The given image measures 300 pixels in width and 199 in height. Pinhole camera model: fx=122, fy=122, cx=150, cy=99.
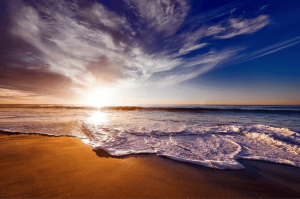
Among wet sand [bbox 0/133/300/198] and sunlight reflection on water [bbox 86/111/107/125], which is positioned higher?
sunlight reflection on water [bbox 86/111/107/125]

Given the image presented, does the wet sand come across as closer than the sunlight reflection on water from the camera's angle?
Yes

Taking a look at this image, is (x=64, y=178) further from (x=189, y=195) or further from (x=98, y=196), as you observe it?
(x=189, y=195)

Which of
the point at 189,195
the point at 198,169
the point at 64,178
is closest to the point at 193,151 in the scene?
the point at 198,169

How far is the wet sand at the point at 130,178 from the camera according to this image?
214cm

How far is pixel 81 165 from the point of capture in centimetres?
301

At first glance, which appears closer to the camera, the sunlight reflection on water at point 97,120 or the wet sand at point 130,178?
the wet sand at point 130,178

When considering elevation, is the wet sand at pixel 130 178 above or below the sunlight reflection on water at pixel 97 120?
below

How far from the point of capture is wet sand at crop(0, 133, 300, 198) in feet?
7.02

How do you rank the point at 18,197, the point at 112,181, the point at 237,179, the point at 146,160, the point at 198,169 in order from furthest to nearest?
the point at 146,160, the point at 198,169, the point at 237,179, the point at 112,181, the point at 18,197

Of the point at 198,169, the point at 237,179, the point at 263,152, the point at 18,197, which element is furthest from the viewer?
the point at 263,152

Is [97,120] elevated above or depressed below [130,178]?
above

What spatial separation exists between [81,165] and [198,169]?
9.42ft

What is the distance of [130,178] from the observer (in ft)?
8.40

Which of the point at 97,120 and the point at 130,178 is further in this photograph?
the point at 97,120
